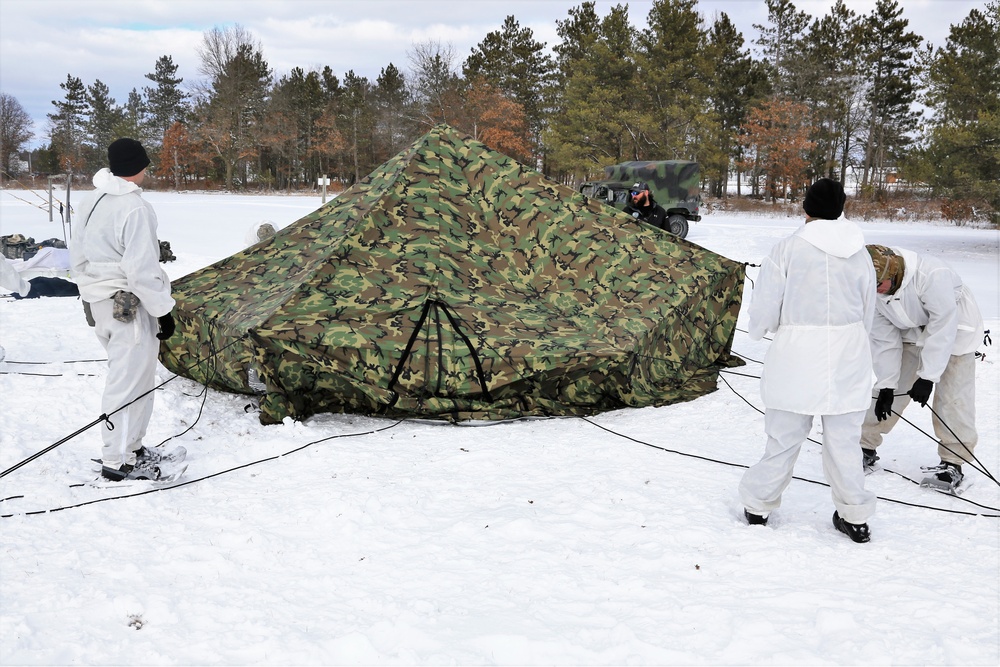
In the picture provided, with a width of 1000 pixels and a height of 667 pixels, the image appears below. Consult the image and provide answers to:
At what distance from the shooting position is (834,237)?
3.56 m

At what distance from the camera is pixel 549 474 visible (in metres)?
4.50

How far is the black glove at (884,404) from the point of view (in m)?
4.19

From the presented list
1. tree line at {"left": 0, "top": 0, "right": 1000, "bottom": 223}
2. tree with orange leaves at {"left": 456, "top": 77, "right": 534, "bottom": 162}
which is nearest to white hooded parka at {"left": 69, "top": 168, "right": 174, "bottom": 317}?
tree line at {"left": 0, "top": 0, "right": 1000, "bottom": 223}

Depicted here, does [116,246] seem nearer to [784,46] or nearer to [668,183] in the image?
[668,183]

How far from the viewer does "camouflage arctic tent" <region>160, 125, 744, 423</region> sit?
525 centimetres

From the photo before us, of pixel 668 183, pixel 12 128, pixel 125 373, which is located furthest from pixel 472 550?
pixel 12 128

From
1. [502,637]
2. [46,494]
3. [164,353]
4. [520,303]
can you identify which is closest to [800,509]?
[502,637]

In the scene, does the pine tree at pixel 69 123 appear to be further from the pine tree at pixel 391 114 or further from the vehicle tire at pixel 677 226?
the vehicle tire at pixel 677 226

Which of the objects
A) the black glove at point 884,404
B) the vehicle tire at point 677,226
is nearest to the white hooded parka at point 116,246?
the black glove at point 884,404

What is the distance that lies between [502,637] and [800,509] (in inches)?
81.4

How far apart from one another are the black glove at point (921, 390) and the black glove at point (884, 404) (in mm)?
139

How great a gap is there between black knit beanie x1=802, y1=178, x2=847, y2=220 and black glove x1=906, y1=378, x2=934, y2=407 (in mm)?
1141

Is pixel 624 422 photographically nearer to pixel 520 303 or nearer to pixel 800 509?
pixel 520 303

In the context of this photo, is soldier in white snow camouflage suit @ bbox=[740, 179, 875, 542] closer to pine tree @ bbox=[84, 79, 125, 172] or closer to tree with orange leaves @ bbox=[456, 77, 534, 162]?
tree with orange leaves @ bbox=[456, 77, 534, 162]
